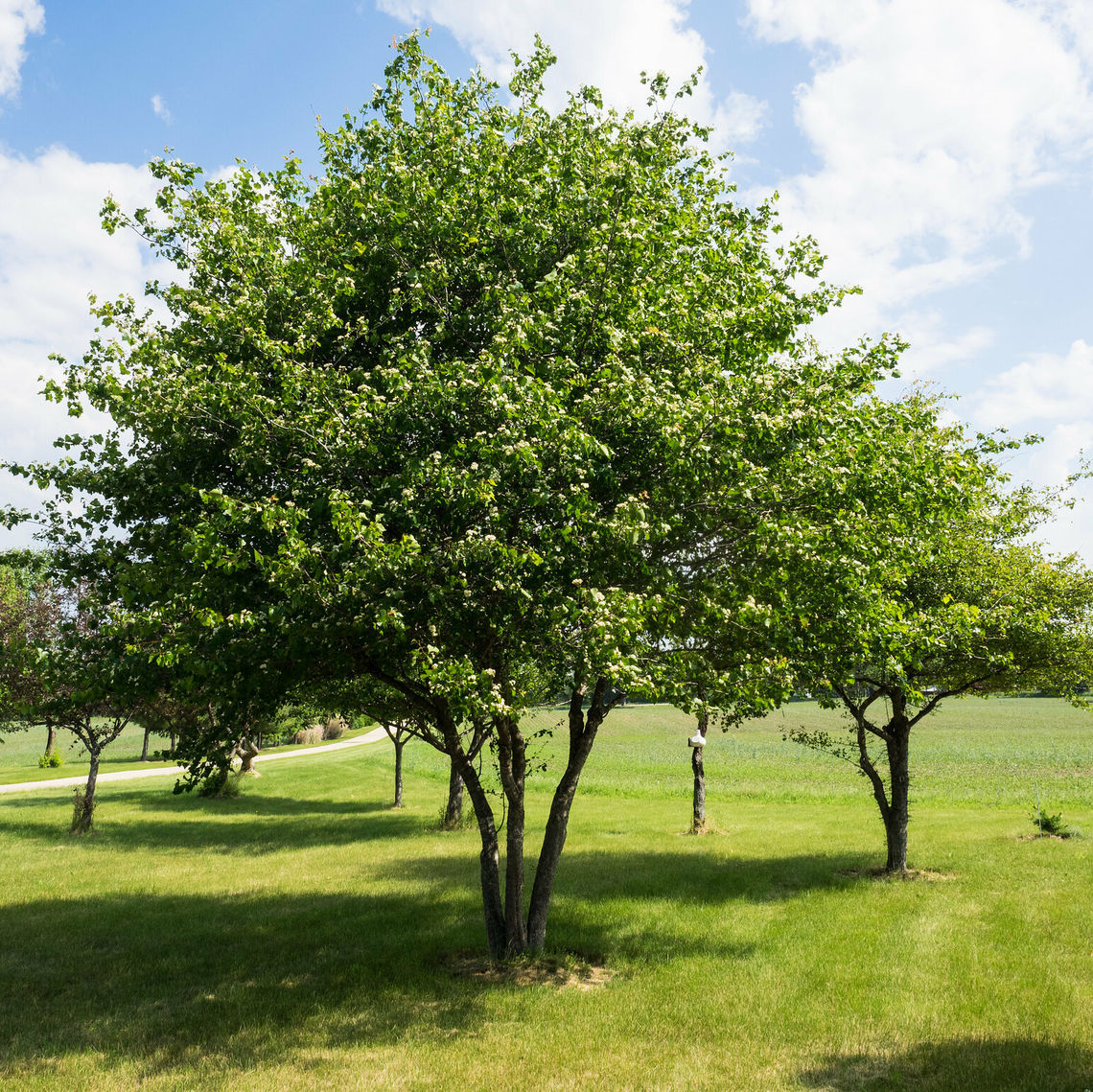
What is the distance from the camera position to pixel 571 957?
46.7ft

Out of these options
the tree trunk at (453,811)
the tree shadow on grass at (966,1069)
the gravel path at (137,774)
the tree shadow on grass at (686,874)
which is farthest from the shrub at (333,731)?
the tree shadow on grass at (966,1069)

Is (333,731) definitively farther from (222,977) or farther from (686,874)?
(222,977)

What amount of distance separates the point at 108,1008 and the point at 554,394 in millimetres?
11211

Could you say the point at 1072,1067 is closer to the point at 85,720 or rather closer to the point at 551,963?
the point at 551,963

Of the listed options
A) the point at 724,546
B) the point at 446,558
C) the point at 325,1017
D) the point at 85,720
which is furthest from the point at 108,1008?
the point at 85,720

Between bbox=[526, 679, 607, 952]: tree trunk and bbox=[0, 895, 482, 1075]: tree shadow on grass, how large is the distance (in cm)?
177

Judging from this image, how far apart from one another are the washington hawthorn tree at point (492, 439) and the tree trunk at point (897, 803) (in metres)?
9.23

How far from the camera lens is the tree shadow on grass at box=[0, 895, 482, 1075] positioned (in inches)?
427

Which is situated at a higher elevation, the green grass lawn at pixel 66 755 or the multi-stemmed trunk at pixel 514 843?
the multi-stemmed trunk at pixel 514 843

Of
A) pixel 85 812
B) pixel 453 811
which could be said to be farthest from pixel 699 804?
pixel 85 812

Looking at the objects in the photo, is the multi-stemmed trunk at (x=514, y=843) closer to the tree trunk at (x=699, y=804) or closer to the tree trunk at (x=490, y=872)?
the tree trunk at (x=490, y=872)

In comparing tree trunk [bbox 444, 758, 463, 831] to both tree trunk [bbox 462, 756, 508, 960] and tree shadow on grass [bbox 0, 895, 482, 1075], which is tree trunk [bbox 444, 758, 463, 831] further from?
tree trunk [bbox 462, 756, 508, 960]

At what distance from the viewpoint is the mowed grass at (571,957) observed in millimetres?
9805

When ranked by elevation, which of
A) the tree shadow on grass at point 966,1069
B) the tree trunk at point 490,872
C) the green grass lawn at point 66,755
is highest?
the tree trunk at point 490,872
